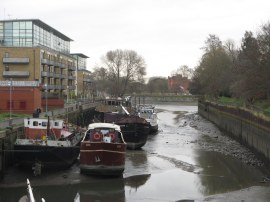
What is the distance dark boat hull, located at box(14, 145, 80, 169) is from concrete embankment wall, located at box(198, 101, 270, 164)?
1275 centimetres

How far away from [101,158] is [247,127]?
1794cm

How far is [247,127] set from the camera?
38312 millimetres

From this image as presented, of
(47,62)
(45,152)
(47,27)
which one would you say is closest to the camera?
(45,152)

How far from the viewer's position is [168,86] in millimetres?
192875

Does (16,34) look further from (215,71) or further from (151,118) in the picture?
(151,118)

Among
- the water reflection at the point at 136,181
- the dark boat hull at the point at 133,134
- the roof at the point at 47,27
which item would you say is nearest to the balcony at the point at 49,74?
the roof at the point at 47,27

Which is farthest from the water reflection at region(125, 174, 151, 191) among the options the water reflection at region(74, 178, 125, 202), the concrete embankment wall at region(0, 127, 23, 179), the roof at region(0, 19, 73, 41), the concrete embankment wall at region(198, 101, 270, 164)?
the roof at region(0, 19, 73, 41)

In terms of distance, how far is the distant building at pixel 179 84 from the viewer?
189m

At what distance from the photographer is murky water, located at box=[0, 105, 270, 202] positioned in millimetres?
21344

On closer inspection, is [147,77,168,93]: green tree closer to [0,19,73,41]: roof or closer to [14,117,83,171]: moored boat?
[0,19,73,41]: roof

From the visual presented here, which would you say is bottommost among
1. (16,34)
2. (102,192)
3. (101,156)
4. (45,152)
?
(102,192)

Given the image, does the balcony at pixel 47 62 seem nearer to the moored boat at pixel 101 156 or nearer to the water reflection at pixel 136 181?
the moored boat at pixel 101 156

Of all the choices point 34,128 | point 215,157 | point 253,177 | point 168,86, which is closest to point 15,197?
point 34,128

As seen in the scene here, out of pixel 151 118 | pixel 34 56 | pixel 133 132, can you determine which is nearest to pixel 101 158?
pixel 133 132
